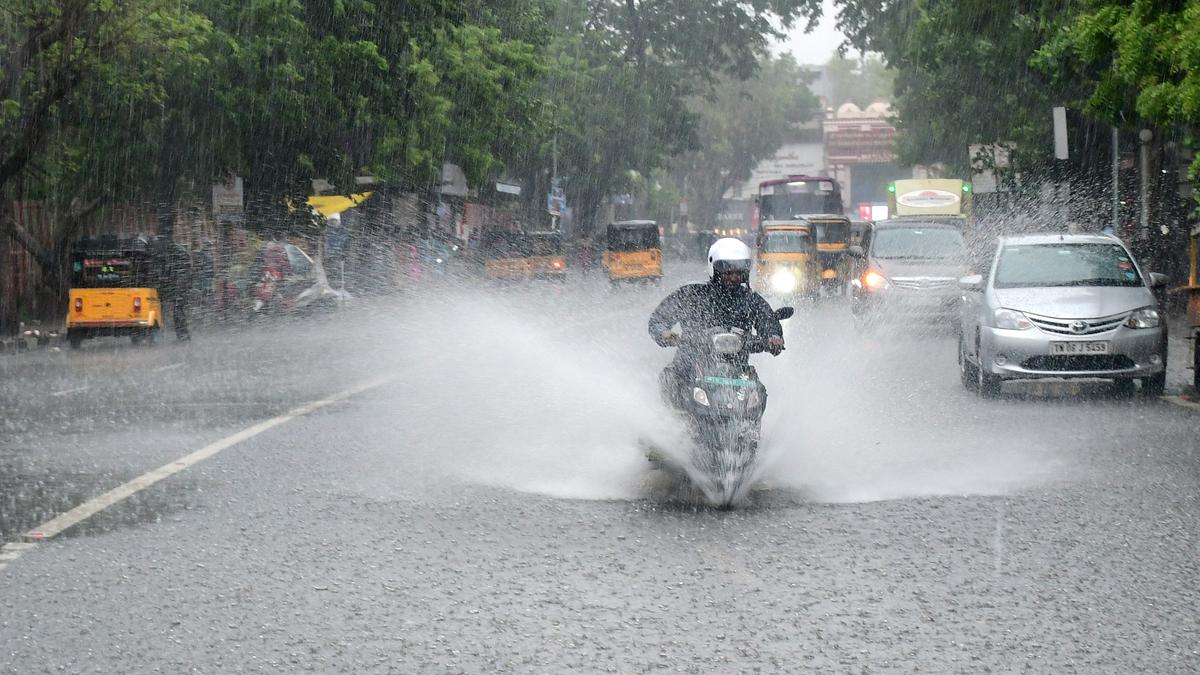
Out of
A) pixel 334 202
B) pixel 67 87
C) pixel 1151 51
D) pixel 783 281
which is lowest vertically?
pixel 783 281

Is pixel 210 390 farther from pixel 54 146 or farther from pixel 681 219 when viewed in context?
pixel 681 219

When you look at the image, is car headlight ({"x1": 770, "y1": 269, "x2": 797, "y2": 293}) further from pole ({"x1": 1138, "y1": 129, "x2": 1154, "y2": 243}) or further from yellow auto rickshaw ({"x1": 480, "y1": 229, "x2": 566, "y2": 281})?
pole ({"x1": 1138, "y1": 129, "x2": 1154, "y2": 243})

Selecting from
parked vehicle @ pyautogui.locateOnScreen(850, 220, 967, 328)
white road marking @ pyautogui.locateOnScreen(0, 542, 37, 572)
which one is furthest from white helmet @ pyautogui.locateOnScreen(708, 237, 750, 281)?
parked vehicle @ pyautogui.locateOnScreen(850, 220, 967, 328)

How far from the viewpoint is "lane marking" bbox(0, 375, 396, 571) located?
25.3 ft

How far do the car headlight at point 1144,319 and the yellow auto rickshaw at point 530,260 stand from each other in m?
35.9

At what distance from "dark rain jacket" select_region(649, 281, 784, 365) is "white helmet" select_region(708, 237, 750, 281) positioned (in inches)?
4.6

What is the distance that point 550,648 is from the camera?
5.66 metres

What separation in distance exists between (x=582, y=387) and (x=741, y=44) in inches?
1898

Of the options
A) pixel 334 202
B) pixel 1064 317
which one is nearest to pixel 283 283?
pixel 334 202

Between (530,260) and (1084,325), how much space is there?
1434 inches

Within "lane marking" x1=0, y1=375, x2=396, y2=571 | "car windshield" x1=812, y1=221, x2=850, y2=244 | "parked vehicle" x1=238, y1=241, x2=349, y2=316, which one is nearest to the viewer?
"lane marking" x1=0, y1=375, x2=396, y2=571

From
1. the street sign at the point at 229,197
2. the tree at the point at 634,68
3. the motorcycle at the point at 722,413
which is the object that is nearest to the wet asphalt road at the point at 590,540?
the motorcycle at the point at 722,413

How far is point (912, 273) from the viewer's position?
85.3 feet

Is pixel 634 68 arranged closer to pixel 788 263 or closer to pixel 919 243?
pixel 788 263
